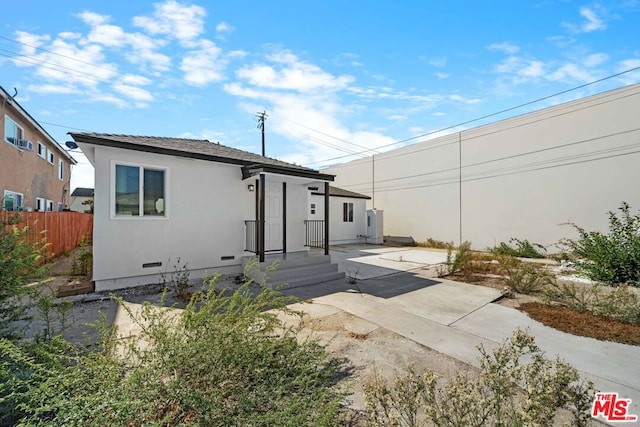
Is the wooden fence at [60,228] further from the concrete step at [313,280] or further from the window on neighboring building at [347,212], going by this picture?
the window on neighboring building at [347,212]

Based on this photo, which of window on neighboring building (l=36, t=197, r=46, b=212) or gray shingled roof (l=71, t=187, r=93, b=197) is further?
gray shingled roof (l=71, t=187, r=93, b=197)

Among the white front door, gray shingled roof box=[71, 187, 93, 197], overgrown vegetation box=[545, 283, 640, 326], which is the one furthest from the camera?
gray shingled roof box=[71, 187, 93, 197]

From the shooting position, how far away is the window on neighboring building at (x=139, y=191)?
619 centimetres

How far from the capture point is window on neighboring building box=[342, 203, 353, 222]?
57.7 ft

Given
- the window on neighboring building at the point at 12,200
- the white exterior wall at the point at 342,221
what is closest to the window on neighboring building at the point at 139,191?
the window on neighboring building at the point at 12,200

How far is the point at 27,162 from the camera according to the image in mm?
12320

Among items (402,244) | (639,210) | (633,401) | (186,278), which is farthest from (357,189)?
(633,401)

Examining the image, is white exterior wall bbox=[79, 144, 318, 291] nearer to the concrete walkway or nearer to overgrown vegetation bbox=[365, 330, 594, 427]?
the concrete walkway

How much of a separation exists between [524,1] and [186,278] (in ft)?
38.1

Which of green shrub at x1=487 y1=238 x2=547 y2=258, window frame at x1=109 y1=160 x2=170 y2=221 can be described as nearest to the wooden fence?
window frame at x1=109 y1=160 x2=170 y2=221

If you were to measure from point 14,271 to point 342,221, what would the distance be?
15.6m

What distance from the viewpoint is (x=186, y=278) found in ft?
21.8

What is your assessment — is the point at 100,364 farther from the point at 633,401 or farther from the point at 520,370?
the point at 633,401

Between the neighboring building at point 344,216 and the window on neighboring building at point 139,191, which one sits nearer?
the window on neighboring building at point 139,191
